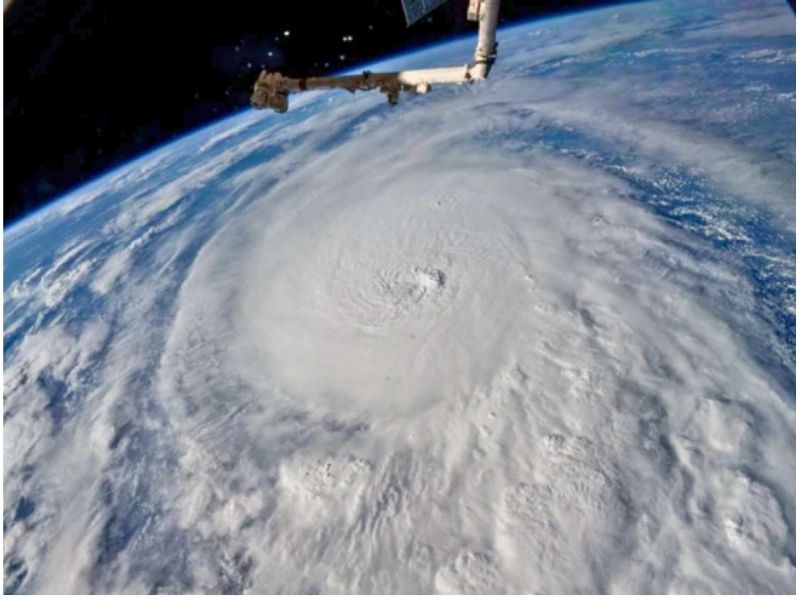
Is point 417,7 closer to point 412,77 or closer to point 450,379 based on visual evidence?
point 412,77

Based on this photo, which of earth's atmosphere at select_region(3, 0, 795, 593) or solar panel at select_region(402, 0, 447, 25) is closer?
solar panel at select_region(402, 0, 447, 25)

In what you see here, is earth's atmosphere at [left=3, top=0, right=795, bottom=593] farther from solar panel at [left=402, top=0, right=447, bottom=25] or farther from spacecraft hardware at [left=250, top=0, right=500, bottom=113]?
solar panel at [left=402, top=0, right=447, bottom=25]

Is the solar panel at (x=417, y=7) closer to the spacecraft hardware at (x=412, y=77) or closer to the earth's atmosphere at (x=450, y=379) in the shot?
the spacecraft hardware at (x=412, y=77)

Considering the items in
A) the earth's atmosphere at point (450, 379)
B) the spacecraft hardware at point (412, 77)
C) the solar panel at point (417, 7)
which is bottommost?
the earth's atmosphere at point (450, 379)

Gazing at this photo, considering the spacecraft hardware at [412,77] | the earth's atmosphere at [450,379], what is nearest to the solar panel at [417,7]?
the spacecraft hardware at [412,77]

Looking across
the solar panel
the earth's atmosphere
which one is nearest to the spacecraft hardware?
the solar panel

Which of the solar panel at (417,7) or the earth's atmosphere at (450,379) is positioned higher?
the solar panel at (417,7)
